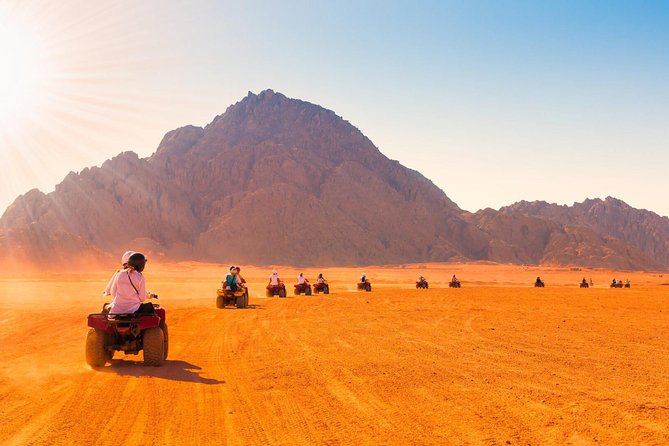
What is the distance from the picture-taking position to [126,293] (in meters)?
10.8

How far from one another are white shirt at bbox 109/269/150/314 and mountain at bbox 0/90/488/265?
112 m

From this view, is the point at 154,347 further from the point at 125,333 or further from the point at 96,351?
the point at 96,351

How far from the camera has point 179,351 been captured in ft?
42.5

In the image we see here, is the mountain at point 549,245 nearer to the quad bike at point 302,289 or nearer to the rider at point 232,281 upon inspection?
the quad bike at point 302,289

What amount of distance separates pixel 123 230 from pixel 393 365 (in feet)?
422

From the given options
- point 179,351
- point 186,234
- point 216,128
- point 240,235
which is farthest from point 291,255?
point 179,351

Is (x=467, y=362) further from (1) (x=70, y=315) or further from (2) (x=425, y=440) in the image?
(1) (x=70, y=315)

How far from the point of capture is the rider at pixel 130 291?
10.7m

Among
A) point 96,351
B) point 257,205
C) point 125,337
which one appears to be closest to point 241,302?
point 125,337

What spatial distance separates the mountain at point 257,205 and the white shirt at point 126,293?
111950mm

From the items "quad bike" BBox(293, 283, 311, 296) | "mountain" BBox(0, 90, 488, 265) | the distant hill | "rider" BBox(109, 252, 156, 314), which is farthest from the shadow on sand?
"mountain" BBox(0, 90, 488, 265)

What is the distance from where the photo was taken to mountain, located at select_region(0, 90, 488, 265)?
128 meters

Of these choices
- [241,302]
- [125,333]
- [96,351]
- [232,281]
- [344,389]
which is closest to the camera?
[344,389]

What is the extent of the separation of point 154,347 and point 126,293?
3.68ft
